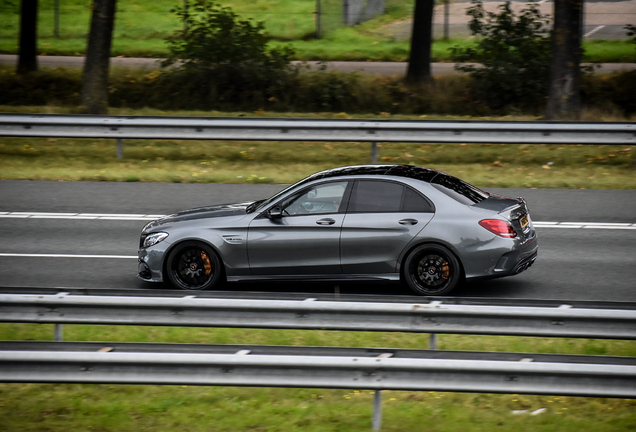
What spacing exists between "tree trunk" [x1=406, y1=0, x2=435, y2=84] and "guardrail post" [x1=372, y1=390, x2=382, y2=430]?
18494 mm

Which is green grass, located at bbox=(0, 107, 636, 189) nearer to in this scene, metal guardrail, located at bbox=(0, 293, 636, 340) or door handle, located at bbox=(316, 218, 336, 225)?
door handle, located at bbox=(316, 218, 336, 225)

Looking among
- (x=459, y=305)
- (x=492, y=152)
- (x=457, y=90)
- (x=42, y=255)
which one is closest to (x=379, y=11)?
(x=457, y=90)

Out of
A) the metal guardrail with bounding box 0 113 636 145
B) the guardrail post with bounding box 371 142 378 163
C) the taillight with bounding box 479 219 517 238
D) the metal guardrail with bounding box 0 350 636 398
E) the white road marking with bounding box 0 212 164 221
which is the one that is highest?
the metal guardrail with bounding box 0 113 636 145

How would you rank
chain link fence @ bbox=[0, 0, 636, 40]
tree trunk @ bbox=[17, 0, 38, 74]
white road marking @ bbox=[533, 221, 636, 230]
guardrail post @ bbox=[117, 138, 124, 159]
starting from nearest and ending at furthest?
white road marking @ bbox=[533, 221, 636, 230] → guardrail post @ bbox=[117, 138, 124, 159] → tree trunk @ bbox=[17, 0, 38, 74] → chain link fence @ bbox=[0, 0, 636, 40]

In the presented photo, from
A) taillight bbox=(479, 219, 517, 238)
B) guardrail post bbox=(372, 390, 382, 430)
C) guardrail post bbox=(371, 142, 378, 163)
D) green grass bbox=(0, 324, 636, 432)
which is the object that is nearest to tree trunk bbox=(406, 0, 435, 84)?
guardrail post bbox=(371, 142, 378, 163)

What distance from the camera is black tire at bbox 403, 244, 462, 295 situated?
8.54m

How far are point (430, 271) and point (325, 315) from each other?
2592 mm

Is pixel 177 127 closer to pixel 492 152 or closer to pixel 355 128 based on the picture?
pixel 355 128

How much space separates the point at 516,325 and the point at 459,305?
467 millimetres

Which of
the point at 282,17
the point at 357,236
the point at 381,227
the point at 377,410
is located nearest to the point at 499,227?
the point at 381,227

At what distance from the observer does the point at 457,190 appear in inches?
351

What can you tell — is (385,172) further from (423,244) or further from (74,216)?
(74,216)

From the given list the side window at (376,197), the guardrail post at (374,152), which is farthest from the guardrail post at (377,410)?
the guardrail post at (374,152)

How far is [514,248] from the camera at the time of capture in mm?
8453
